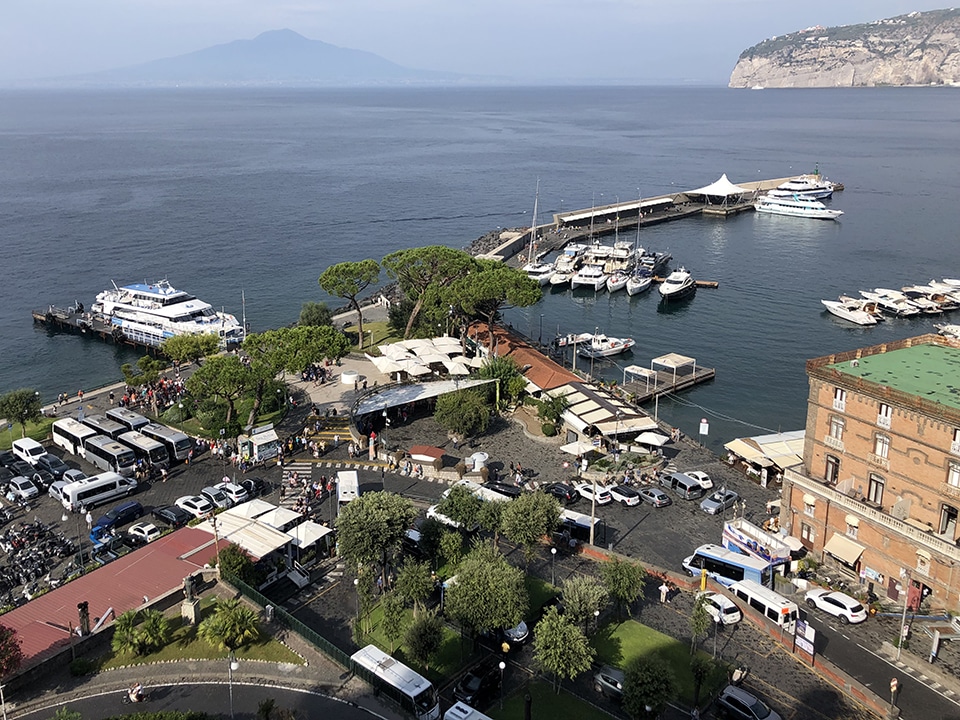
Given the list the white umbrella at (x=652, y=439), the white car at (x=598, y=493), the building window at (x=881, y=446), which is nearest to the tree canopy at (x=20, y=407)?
the white car at (x=598, y=493)

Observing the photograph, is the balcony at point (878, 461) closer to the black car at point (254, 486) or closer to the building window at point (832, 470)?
the building window at point (832, 470)

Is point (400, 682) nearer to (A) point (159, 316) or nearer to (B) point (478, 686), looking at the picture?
(B) point (478, 686)

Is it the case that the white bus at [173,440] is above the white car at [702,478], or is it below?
above

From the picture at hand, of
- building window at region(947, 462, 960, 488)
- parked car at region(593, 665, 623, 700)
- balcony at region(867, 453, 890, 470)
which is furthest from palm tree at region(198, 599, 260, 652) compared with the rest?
building window at region(947, 462, 960, 488)

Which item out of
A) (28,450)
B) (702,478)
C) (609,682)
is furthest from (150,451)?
(702,478)

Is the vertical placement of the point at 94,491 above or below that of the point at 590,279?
above

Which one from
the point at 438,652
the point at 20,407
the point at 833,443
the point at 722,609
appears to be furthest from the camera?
the point at 20,407

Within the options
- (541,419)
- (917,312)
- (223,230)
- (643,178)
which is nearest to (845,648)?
(541,419)
